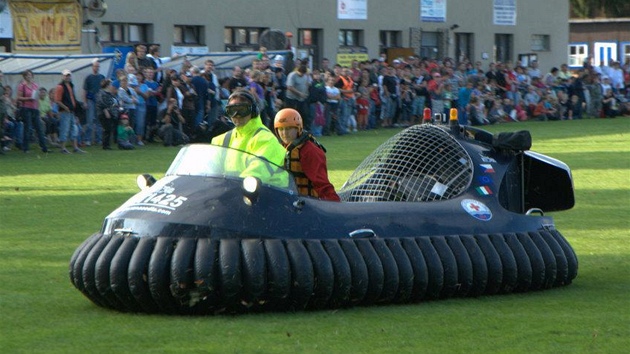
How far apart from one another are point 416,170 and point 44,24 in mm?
19790

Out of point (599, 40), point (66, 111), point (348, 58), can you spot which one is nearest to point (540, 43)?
point (599, 40)

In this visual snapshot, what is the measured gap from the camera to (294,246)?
24.3 ft

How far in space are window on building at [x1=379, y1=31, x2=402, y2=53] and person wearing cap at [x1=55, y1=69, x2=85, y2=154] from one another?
740 inches

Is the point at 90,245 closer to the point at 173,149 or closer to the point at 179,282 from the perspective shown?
the point at 179,282

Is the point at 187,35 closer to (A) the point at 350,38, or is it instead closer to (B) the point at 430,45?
(A) the point at 350,38

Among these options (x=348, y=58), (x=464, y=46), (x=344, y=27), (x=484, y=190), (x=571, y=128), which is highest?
(x=344, y=27)

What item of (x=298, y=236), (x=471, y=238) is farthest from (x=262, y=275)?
(x=471, y=238)

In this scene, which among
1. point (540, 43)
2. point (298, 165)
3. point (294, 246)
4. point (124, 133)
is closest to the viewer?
point (294, 246)

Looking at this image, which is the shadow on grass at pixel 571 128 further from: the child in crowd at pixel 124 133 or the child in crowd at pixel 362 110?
the child in crowd at pixel 124 133

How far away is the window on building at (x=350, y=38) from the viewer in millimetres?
37969

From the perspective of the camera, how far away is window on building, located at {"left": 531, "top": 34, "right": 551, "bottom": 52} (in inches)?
1838

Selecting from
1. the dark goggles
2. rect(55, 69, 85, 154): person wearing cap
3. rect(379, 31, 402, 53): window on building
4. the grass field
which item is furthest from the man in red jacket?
rect(379, 31, 402, 53): window on building

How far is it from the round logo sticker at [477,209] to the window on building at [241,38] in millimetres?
26210

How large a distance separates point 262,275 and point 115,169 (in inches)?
455
